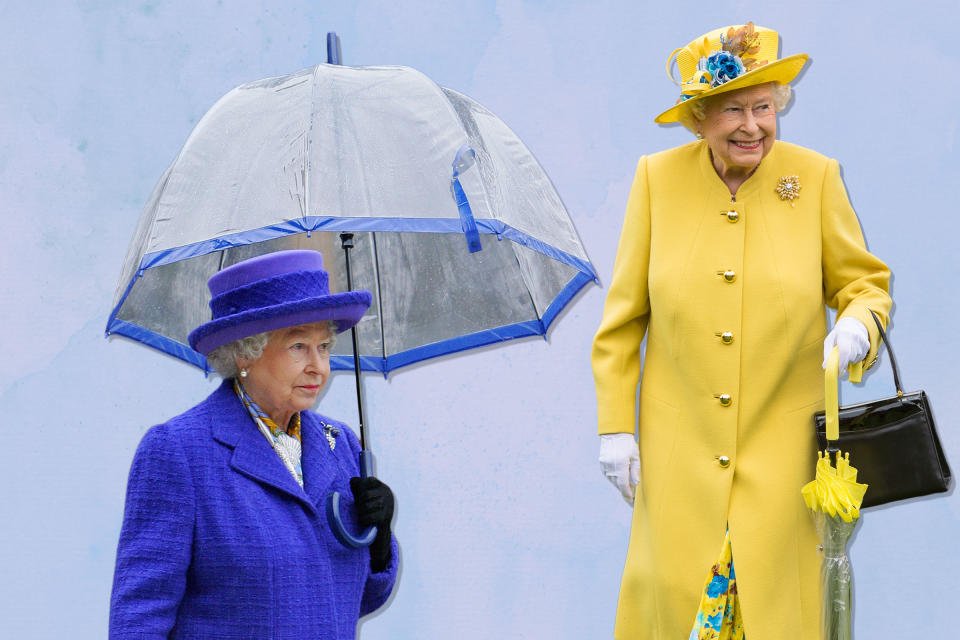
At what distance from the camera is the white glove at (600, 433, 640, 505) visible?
3.31 metres

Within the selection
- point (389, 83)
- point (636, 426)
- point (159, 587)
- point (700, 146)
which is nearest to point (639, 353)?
point (636, 426)

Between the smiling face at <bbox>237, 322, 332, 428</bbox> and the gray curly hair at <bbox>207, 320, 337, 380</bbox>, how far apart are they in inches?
0.4

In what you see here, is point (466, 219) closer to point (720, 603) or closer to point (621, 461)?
point (621, 461)

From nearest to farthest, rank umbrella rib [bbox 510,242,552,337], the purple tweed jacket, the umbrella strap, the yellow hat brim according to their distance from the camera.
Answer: the purple tweed jacket → the umbrella strap → the yellow hat brim → umbrella rib [bbox 510,242,552,337]

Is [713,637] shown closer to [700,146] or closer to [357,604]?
[357,604]

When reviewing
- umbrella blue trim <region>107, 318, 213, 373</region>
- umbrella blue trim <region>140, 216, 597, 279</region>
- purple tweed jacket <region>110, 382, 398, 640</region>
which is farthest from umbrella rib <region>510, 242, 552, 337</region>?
purple tweed jacket <region>110, 382, 398, 640</region>

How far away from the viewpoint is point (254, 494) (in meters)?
2.66

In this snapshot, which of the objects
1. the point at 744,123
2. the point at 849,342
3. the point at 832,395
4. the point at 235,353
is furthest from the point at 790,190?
the point at 235,353

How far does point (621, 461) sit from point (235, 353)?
1.10 meters

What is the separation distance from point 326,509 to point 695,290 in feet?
3.69

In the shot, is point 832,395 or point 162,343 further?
point 162,343

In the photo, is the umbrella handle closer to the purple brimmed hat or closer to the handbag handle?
the purple brimmed hat

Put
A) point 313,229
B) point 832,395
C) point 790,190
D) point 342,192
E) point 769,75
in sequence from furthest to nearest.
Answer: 1. point 790,190
2. point 769,75
3. point 832,395
4. point 342,192
5. point 313,229

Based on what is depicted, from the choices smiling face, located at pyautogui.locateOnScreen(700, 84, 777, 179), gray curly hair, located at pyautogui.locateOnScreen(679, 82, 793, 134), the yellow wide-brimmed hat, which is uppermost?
the yellow wide-brimmed hat
